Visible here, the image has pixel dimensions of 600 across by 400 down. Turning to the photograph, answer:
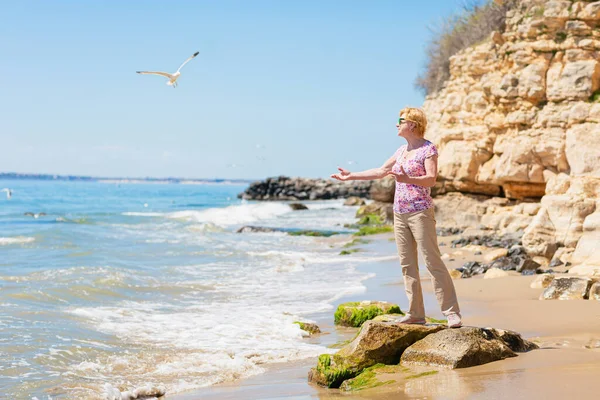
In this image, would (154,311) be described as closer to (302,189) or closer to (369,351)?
(369,351)

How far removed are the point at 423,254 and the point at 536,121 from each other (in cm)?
1426

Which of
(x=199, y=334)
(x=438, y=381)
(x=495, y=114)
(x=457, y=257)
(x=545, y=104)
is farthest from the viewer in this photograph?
(x=495, y=114)

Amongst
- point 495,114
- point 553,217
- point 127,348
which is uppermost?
point 495,114

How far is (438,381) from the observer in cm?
517

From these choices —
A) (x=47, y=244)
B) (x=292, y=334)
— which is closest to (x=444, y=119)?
(x=47, y=244)

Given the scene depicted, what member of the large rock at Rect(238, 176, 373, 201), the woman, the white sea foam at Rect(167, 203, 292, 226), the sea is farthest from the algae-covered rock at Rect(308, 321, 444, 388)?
the large rock at Rect(238, 176, 373, 201)

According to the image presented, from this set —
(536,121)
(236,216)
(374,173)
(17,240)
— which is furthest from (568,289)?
(236,216)

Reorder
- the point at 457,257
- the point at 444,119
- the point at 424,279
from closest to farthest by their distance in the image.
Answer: the point at 424,279, the point at 457,257, the point at 444,119

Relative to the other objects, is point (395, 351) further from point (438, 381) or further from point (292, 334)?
point (292, 334)

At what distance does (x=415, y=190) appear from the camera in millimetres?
5734

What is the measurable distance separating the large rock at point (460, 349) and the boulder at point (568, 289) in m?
2.65

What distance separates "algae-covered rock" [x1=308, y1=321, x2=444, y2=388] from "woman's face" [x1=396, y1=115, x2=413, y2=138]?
1613mm

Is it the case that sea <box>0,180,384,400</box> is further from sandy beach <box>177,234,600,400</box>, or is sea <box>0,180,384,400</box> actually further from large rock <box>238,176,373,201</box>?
large rock <box>238,176,373,201</box>

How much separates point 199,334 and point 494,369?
4.39m
